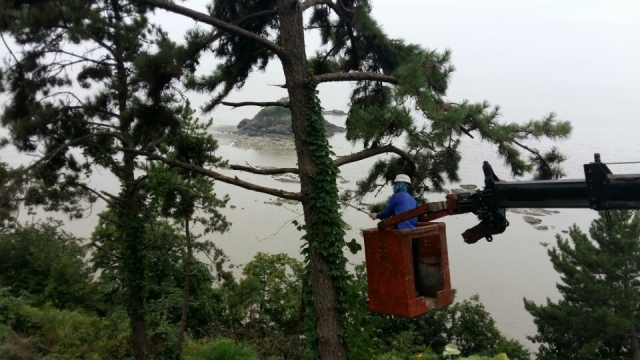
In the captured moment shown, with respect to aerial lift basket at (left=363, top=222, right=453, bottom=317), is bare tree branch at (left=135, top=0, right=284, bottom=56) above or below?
above

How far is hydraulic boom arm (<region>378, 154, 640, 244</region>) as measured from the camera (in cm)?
254

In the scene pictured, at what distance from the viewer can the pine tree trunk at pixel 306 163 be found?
5801 mm

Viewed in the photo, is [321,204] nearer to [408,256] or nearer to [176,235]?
[408,256]

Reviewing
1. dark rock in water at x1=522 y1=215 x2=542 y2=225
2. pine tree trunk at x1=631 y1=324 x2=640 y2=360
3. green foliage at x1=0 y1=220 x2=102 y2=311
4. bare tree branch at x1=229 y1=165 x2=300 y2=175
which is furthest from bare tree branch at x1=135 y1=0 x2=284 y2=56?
dark rock in water at x1=522 y1=215 x2=542 y2=225

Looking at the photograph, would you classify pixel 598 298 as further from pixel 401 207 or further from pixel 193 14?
pixel 193 14

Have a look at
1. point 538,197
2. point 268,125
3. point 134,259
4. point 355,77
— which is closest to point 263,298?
point 134,259

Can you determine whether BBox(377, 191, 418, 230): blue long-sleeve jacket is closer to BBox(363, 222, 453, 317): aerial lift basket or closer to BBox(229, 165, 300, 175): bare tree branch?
BBox(363, 222, 453, 317): aerial lift basket

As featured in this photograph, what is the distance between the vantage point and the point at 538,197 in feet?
9.49

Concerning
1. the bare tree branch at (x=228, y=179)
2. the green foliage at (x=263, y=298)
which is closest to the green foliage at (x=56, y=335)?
the green foliage at (x=263, y=298)

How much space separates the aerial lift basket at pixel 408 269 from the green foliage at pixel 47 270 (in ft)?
49.6

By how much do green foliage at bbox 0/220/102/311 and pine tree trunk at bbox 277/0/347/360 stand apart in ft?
43.4

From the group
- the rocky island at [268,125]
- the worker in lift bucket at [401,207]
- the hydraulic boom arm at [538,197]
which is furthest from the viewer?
the rocky island at [268,125]

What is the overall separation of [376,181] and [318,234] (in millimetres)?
2245

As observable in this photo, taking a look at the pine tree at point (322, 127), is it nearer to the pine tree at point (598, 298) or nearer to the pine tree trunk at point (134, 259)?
the pine tree trunk at point (134, 259)
